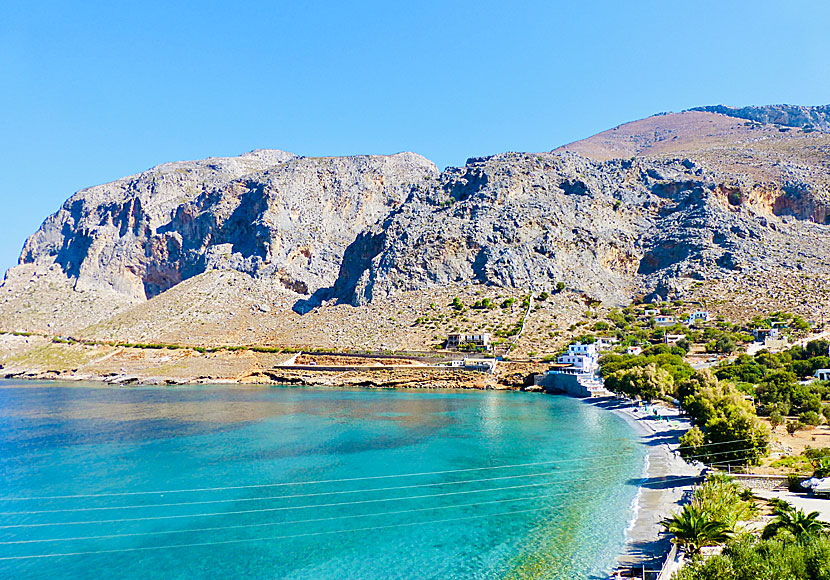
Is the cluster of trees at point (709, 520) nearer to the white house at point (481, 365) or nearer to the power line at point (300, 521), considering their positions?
the power line at point (300, 521)

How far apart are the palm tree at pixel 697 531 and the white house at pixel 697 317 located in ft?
227

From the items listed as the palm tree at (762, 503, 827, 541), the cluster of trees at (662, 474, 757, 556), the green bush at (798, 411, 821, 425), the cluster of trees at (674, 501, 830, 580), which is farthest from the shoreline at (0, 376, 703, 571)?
the green bush at (798, 411, 821, 425)

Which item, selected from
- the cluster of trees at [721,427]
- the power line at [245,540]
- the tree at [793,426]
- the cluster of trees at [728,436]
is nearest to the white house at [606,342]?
the cluster of trees at [721,427]

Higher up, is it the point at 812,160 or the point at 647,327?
the point at 812,160

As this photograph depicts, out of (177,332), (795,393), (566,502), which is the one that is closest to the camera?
(566,502)

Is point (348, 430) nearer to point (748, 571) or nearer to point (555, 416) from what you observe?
point (555, 416)

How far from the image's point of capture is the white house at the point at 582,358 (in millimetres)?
67188

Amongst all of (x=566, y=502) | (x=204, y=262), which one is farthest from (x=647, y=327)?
(x=204, y=262)

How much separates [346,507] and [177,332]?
80181 mm

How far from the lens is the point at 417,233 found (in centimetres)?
10194

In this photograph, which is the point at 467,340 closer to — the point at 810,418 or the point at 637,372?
the point at 637,372

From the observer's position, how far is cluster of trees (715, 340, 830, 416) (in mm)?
39281

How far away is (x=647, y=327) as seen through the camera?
81875 mm

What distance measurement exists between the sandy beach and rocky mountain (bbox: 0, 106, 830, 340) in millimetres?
53096
